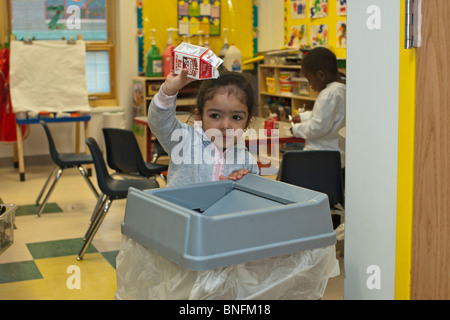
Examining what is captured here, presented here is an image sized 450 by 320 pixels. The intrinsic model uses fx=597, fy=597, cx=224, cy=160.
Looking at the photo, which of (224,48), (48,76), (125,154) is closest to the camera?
(125,154)

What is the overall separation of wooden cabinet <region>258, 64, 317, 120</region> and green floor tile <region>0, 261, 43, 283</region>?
116 inches

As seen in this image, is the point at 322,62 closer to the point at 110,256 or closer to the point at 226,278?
the point at 110,256

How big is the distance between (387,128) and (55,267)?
2.38 meters

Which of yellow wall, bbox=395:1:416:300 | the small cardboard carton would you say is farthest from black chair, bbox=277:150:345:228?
the small cardboard carton

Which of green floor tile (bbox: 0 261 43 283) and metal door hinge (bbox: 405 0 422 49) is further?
green floor tile (bbox: 0 261 43 283)

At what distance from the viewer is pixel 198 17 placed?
20.9 feet

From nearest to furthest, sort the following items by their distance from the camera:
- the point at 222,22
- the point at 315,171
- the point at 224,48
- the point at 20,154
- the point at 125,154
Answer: the point at 315,171
the point at 125,154
the point at 20,154
the point at 224,48
the point at 222,22

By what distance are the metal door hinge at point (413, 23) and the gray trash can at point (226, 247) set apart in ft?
1.24

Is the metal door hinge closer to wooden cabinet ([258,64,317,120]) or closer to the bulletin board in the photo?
wooden cabinet ([258,64,317,120])

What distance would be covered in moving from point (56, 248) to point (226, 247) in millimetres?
2723

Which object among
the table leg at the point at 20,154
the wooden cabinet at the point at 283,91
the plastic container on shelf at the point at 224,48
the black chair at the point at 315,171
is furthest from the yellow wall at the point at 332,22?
the table leg at the point at 20,154

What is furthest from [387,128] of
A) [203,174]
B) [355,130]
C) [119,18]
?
[119,18]

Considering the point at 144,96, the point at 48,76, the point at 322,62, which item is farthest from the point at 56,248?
the point at 144,96

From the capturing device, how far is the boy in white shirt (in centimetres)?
335
